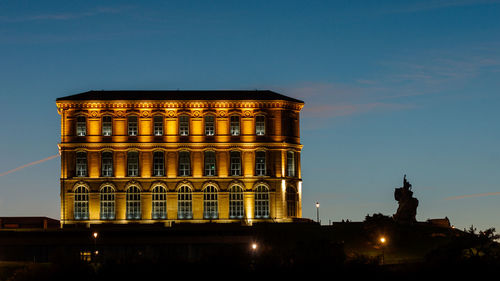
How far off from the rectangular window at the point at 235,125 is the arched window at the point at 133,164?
378 inches

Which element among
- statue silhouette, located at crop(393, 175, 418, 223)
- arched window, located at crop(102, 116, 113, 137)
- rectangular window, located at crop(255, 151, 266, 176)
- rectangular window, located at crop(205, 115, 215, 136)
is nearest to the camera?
statue silhouette, located at crop(393, 175, 418, 223)

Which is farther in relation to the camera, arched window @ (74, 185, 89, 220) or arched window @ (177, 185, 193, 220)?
arched window @ (177, 185, 193, 220)

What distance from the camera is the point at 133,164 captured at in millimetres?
105688

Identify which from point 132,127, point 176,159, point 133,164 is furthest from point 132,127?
point 176,159

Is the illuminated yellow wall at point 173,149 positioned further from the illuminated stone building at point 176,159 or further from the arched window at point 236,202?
the arched window at point 236,202

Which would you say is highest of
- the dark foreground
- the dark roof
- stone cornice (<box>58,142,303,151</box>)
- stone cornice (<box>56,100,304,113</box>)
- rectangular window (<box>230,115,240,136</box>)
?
the dark roof

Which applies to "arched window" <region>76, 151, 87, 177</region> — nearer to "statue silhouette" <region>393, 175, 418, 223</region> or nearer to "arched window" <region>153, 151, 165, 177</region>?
"arched window" <region>153, 151, 165, 177</region>

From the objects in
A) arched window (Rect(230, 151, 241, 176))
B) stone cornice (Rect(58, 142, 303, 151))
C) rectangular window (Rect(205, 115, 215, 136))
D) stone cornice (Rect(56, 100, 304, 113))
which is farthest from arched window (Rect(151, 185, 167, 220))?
stone cornice (Rect(56, 100, 304, 113))

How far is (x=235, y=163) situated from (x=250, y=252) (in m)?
30.3

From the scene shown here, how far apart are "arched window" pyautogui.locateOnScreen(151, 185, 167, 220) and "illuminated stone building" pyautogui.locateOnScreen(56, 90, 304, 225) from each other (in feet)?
0.32

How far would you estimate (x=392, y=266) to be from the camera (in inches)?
2891

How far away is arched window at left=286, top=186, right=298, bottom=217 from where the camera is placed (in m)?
106

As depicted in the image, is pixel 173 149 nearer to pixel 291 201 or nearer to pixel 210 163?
pixel 210 163

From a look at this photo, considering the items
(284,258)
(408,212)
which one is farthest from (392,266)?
(408,212)
